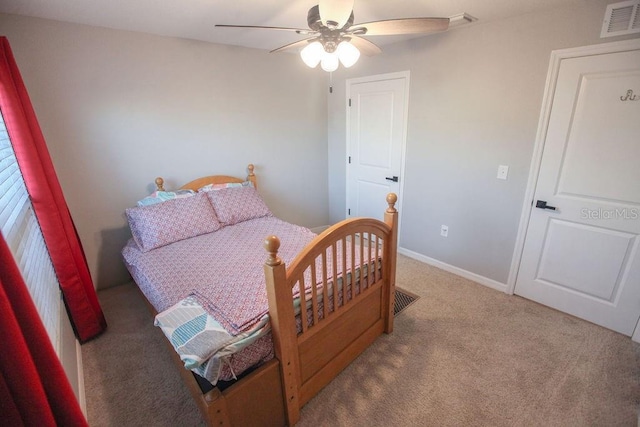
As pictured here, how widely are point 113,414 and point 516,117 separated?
10.9ft

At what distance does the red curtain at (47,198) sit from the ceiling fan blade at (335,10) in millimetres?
1773

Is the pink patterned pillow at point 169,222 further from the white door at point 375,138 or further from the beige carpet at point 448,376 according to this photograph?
the white door at point 375,138

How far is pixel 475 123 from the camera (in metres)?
2.57

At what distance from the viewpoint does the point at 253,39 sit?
2.75 meters

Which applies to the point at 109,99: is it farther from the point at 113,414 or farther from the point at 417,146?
the point at 417,146

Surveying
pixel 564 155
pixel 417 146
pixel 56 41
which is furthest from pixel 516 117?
pixel 56 41

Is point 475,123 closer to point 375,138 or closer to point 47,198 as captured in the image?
point 375,138

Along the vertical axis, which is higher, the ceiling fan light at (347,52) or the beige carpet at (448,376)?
the ceiling fan light at (347,52)

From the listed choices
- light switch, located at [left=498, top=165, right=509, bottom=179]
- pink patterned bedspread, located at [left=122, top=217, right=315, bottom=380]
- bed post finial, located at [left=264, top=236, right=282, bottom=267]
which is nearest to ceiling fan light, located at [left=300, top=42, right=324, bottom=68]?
bed post finial, located at [left=264, top=236, right=282, bottom=267]

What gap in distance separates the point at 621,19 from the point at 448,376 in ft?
7.86

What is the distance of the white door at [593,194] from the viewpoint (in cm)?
192

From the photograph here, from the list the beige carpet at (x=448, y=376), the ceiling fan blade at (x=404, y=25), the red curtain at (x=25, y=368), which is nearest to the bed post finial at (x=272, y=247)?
the red curtain at (x=25, y=368)

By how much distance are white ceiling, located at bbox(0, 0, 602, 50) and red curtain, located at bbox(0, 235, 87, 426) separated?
1.90 meters

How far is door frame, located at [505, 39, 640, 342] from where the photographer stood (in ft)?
6.13
